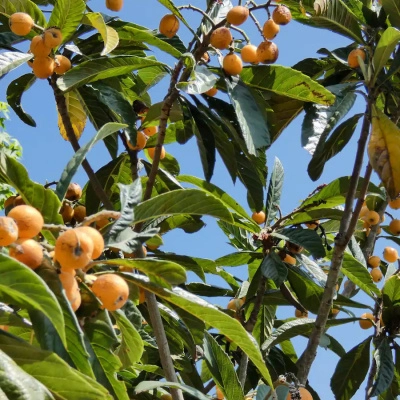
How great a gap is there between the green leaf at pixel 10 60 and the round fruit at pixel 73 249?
1.10 m

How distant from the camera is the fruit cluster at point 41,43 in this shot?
7.66 ft

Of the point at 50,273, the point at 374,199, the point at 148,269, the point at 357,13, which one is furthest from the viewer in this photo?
the point at 374,199

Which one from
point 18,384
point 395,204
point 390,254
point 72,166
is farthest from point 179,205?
point 390,254

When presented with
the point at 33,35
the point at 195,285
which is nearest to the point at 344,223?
the point at 195,285

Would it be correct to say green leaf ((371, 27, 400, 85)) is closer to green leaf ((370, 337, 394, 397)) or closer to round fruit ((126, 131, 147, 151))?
round fruit ((126, 131, 147, 151))

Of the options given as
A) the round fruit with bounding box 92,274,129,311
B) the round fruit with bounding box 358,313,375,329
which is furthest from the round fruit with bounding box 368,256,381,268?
the round fruit with bounding box 92,274,129,311

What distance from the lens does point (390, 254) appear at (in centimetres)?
369

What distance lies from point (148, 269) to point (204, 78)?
2.93 feet

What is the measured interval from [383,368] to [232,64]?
1.16m

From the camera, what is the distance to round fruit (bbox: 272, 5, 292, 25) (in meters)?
2.59

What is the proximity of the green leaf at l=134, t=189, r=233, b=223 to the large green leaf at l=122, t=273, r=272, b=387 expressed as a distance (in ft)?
0.62

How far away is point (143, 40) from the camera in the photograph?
8.69ft

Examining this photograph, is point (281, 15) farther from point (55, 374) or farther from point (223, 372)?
point (55, 374)

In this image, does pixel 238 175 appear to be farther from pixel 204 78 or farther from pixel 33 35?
pixel 33 35
